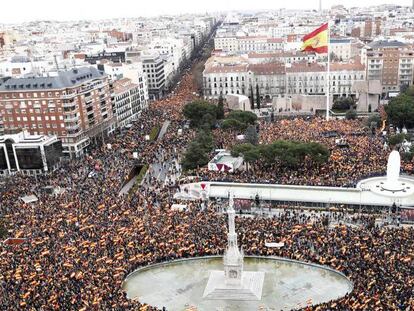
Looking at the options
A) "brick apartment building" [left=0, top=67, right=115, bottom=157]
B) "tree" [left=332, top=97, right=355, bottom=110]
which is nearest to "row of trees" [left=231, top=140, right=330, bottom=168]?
"brick apartment building" [left=0, top=67, right=115, bottom=157]

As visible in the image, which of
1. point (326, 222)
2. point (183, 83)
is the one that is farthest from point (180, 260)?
point (183, 83)

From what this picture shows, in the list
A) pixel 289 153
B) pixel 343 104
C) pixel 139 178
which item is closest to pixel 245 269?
pixel 289 153

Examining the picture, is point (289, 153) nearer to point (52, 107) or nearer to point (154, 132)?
point (154, 132)

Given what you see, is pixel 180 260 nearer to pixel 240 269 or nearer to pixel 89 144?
pixel 240 269

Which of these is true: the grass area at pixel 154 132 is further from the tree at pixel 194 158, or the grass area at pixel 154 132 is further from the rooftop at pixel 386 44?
the rooftop at pixel 386 44

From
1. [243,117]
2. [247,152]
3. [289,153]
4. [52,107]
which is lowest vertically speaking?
[243,117]

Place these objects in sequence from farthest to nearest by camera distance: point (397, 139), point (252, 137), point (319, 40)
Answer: point (319, 40), point (252, 137), point (397, 139)

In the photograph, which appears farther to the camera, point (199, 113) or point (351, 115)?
point (351, 115)

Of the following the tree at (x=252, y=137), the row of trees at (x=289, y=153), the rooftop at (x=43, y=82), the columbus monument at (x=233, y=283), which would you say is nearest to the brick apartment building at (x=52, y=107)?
the rooftop at (x=43, y=82)
